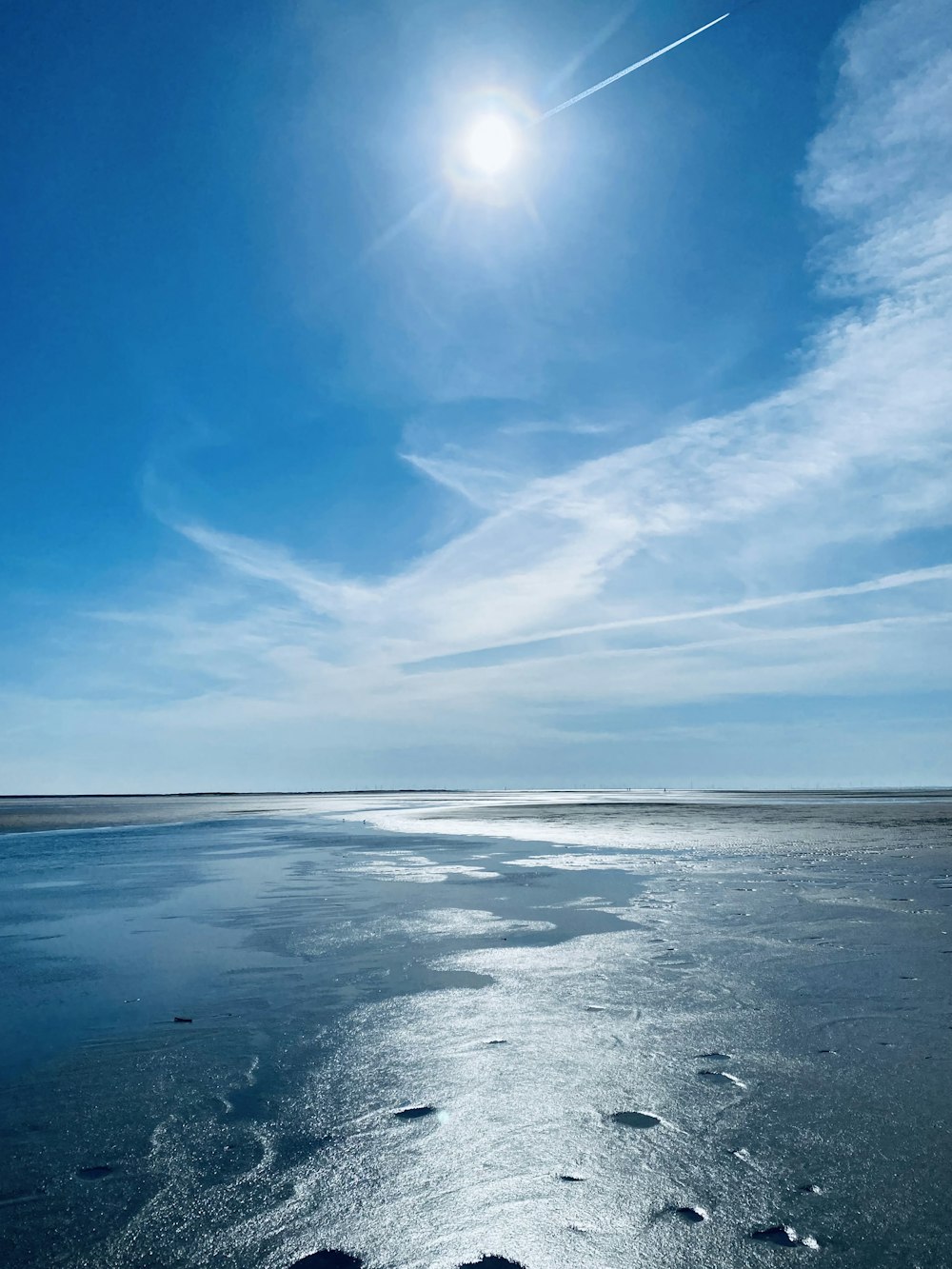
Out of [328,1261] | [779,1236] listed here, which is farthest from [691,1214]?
[328,1261]

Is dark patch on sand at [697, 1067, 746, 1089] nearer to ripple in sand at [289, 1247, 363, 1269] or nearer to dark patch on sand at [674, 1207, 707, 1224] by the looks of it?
dark patch on sand at [674, 1207, 707, 1224]

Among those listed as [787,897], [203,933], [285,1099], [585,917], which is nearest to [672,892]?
[787,897]

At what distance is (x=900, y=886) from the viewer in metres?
13.0

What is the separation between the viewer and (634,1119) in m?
4.27

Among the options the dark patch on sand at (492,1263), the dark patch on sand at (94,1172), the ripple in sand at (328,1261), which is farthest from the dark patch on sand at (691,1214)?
A: the dark patch on sand at (94,1172)

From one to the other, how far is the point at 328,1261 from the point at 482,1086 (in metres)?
1.92

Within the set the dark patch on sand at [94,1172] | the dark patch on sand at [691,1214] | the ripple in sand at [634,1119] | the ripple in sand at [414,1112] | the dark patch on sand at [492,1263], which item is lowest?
the dark patch on sand at [94,1172]

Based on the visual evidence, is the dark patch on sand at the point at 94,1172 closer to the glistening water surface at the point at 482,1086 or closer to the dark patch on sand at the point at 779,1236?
the glistening water surface at the point at 482,1086

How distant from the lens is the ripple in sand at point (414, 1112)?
14.3 ft

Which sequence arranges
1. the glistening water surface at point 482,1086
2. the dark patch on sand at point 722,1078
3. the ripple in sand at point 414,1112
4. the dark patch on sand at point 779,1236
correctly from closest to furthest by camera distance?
the dark patch on sand at point 779,1236, the glistening water surface at point 482,1086, the ripple in sand at point 414,1112, the dark patch on sand at point 722,1078

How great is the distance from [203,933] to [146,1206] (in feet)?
22.8

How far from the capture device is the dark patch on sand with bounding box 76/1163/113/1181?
A: 147 inches

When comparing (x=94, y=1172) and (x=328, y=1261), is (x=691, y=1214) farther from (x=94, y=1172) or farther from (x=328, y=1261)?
(x=94, y=1172)

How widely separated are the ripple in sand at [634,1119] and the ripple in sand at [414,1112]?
105 cm
